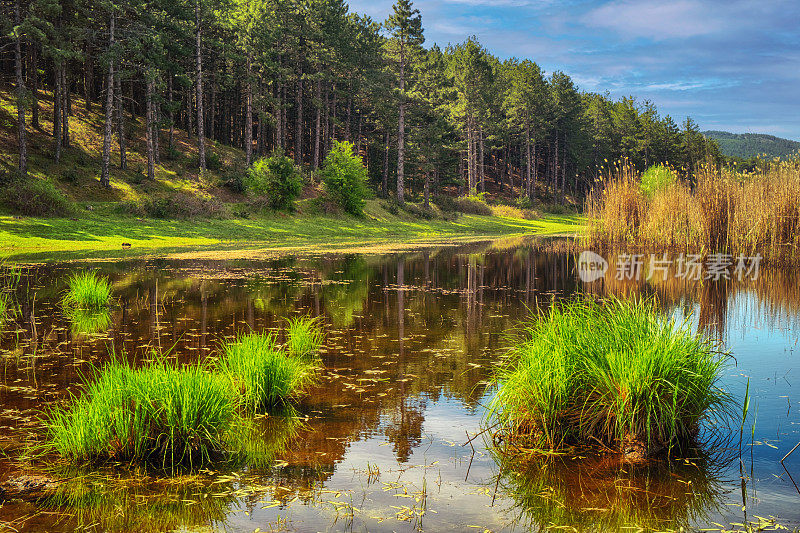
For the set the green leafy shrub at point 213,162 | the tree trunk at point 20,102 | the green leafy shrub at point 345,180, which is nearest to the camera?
the tree trunk at point 20,102

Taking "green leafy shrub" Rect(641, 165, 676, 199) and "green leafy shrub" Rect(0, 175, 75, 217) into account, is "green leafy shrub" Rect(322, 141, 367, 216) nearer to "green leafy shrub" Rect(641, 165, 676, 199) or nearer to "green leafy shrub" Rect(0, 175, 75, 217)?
"green leafy shrub" Rect(0, 175, 75, 217)

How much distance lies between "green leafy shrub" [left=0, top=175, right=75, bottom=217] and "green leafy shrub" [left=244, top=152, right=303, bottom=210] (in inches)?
483

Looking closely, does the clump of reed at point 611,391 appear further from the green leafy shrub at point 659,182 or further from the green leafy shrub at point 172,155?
the green leafy shrub at point 172,155

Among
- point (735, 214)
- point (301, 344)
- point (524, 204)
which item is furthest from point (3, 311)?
point (524, 204)

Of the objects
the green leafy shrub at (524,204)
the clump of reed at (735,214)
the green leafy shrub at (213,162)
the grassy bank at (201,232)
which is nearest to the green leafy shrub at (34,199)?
the grassy bank at (201,232)

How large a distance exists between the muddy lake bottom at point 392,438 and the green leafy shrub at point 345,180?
29.7 meters

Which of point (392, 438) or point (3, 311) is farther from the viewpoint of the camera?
point (3, 311)

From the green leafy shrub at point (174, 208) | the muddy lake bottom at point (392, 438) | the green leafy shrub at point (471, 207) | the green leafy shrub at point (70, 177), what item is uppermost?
the green leafy shrub at point (70, 177)

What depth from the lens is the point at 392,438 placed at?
5.70 m

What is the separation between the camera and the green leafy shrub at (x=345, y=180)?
43.2 m

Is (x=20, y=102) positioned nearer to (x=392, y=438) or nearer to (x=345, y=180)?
(x=345, y=180)

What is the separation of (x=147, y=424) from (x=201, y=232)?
28.9m

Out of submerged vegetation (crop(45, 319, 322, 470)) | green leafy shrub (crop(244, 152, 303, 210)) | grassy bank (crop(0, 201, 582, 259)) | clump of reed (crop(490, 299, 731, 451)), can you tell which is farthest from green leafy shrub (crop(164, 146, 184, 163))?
clump of reed (crop(490, 299, 731, 451))

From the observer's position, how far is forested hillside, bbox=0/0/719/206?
130 ft
